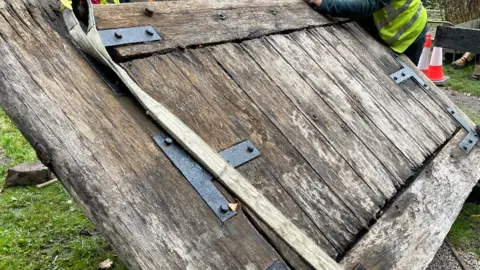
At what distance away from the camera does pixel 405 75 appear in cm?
309

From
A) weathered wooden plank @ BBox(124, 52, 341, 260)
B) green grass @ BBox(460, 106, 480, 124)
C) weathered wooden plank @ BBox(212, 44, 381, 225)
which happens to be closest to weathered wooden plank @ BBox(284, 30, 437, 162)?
weathered wooden plank @ BBox(212, 44, 381, 225)

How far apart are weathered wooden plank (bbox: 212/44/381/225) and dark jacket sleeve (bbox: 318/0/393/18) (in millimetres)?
1029

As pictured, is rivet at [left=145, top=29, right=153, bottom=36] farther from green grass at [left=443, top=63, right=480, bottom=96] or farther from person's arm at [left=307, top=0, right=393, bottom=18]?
green grass at [left=443, top=63, right=480, bottom=96]

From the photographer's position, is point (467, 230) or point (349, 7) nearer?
point (349, 7)

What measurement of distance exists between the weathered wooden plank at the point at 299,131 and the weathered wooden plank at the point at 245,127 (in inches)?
2.0

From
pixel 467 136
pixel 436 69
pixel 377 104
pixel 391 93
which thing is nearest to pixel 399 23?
pixel 391 93

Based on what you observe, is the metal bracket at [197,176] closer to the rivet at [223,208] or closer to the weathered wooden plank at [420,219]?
the rivet at [223,208]

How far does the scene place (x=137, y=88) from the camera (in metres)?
1.66

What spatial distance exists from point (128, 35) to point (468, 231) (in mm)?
→ 3244

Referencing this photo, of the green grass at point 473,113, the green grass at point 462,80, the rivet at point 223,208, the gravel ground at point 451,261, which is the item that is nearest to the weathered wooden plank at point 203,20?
the rivet at point 223,208

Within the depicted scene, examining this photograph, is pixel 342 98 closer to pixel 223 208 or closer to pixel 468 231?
pixel 223 208

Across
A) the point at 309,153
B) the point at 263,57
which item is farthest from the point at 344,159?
the point at 263,57

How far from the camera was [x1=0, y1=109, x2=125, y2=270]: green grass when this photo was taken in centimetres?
318

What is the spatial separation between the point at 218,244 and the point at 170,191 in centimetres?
22
